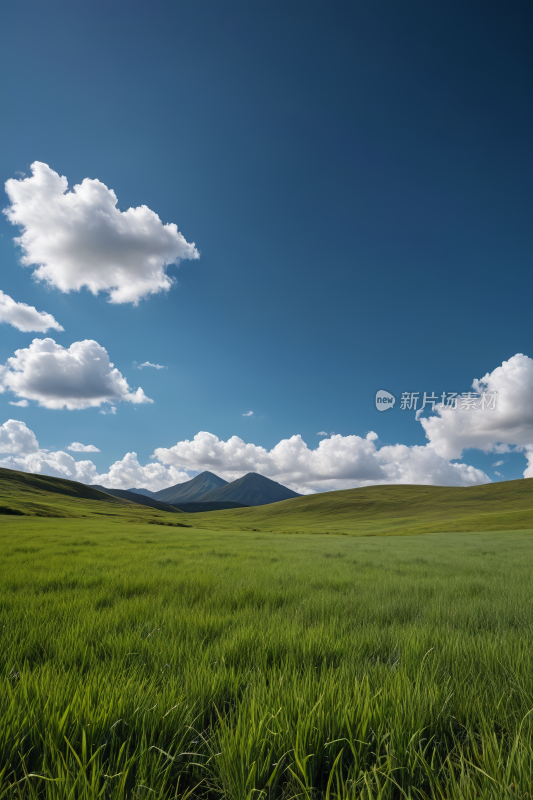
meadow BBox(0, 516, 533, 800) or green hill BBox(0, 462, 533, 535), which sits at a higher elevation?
meadow BBox(0, 516, 533, 800)

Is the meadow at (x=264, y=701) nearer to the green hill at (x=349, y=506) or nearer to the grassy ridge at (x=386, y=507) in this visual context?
the green hill at (x=349, y=506)

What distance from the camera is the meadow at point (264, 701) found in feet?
4.36

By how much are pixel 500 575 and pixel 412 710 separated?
785 centimetres

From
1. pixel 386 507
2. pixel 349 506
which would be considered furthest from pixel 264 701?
pixel 349 506

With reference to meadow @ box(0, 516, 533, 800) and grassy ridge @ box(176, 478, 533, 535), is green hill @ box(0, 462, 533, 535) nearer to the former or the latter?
grassy ridge @ box(176, 478, 533, 535)

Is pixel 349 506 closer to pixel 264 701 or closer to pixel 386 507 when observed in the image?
pixel 386 507

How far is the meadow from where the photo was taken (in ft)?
4.36

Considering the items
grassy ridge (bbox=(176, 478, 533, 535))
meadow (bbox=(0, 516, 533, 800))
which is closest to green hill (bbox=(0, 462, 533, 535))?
grassy ridge (bbox=(176, 478, 533, 535))

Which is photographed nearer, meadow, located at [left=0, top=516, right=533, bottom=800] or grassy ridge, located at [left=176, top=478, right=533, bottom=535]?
meadow, located at [left=0, top=516, right=533, bottom=800]

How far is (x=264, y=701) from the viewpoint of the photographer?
72.3 inches

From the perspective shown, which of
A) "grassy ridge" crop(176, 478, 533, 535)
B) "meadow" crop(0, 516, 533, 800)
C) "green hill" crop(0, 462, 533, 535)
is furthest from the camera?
"grassy ridge" crop(176, 478, 533, 535)

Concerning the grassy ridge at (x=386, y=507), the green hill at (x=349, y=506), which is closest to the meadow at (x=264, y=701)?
the green hill at (x=349, y=506)

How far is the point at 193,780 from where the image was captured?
4.64ft

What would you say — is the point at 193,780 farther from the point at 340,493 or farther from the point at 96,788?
the point at 340,493
